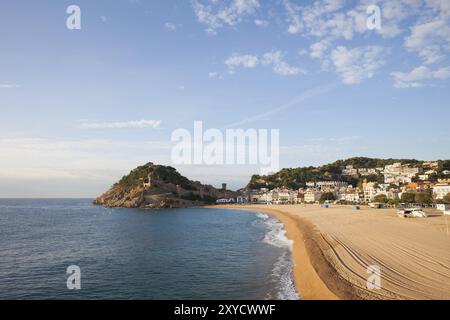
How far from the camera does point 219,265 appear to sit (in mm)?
25656

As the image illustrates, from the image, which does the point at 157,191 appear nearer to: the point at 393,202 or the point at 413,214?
the point at 393,202

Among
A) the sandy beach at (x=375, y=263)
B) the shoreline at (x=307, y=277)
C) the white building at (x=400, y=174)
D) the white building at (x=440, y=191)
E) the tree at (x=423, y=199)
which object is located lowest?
the shoreline at (x=307, y=277)

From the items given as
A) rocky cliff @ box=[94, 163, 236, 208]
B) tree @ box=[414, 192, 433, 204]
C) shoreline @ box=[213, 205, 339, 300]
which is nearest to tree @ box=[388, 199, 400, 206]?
tree @ box=[414, 192, 433, 204]

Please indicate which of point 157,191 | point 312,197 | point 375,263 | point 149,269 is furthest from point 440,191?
point 157,191

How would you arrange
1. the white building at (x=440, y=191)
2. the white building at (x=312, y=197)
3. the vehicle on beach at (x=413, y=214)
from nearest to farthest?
the vehicle on beach at (x=413, y=214) → the white building at (x=440, y=191) → the white building at (x=312, y=197)

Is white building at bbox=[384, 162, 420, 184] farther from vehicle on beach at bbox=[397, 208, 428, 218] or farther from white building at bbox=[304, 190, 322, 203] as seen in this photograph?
vehicle on beach at bbox=[397, 208, 428, 218]

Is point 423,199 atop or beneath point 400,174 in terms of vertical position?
beneath

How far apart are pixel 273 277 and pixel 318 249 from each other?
8.00 meters

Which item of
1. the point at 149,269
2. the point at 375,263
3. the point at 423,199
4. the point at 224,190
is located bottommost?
the point at 149,269

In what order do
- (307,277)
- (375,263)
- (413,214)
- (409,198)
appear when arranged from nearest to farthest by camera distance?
(307,277), (375,263), (413,214), (409,198)

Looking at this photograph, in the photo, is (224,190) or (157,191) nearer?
(157,191)

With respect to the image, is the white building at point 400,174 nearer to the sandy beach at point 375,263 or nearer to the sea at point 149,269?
the sandy beach at point 375,263

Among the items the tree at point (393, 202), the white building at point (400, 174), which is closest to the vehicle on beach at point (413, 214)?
the tree at point (393, 202)
